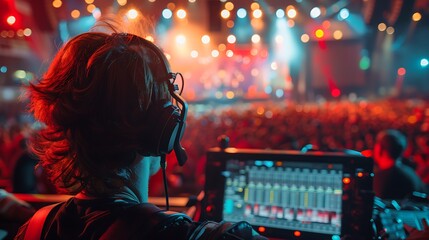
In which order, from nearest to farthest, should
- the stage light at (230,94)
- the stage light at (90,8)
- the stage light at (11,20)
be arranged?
1. the stage light at (11,20)
2. the stage light at (90,8)
3. the stage light at (230,94)

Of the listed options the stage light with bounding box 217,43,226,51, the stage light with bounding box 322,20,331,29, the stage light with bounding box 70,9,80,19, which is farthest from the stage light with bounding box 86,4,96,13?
the stage light with bounding box 322,20,331,29

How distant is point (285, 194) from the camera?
1.57 metres

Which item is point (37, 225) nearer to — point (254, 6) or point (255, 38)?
point (254, 6)

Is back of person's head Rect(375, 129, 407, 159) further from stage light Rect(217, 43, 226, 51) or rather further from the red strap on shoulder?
stage light Rect(217, 43, 226, 51)

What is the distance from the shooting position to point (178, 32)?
1055 centimetres

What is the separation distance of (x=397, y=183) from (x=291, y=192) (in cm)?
245

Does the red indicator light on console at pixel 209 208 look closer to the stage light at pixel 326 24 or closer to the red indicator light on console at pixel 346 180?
the red indicator light on console at pixel 346 180

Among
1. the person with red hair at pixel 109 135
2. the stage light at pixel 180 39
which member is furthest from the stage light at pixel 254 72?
the person with red hair at pixel 109 135

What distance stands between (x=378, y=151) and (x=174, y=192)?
7.47 ft

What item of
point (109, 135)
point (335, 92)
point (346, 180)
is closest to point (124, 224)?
point (109, 135)

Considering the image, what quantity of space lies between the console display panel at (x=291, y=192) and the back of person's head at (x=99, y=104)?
2.10 feet

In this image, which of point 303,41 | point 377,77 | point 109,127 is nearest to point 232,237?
point 109,127

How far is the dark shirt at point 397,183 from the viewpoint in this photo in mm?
3600

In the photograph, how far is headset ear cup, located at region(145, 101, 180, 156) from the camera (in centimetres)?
99
